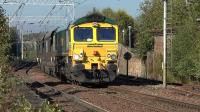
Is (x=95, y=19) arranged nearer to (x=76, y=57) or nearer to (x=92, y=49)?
(x=92, y=49)

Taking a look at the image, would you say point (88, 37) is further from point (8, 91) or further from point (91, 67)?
point (8, 91)

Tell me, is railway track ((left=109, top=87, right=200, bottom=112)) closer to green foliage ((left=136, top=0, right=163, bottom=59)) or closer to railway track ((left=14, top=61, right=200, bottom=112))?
railway track ((left=14, top=61, right=200, bottom=112))

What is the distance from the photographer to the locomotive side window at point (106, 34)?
90.9 feet

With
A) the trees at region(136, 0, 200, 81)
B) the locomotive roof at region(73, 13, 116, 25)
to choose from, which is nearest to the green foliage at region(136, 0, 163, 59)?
the trees at region(136, 0, 200, 81)

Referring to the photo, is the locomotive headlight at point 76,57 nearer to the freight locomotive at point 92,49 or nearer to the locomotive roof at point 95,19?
the freight locomotive at point 92,49

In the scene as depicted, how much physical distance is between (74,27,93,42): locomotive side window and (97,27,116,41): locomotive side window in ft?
1.35

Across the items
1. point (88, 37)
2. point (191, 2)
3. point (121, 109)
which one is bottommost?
point (121, 109)

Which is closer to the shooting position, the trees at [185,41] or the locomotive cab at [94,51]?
the locomotive cab at [94,51]

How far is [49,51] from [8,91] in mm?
23713

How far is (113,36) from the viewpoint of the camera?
27781 millimetres

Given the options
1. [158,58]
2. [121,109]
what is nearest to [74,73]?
[121,109]

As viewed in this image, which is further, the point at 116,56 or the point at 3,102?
the point at 116,56

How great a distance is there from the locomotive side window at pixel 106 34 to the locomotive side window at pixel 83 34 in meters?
0.41

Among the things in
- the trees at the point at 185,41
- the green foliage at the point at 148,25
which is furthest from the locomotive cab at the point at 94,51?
the green foliage at the point at 148,25
